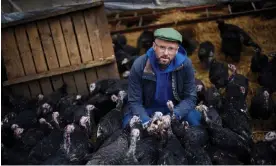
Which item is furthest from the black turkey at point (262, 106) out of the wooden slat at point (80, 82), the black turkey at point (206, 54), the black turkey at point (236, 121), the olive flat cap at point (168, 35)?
the wooden slat at point (80, 82)

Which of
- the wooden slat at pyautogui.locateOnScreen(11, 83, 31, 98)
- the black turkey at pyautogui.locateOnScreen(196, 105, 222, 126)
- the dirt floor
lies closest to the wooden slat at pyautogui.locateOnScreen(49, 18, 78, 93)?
the wooden slat at pyautogui.locateOnScreen(11, 83, 31, 98)

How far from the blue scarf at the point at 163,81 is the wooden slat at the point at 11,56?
2.66 m

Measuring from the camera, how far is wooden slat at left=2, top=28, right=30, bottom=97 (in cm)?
637

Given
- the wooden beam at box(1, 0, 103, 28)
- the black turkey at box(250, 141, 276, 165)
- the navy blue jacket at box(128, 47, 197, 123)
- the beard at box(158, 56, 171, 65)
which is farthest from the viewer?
→ the wooden beam at box(1, 0, 103, 28)

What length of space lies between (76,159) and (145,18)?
601cm

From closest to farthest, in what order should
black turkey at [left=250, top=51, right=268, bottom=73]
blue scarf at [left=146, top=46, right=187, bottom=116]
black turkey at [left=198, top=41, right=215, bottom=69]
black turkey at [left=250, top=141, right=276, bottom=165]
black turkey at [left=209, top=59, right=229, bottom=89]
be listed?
black turkey at [left=250, top=141, right=276, bottom=165] < blue scarf at [left=146, top=46, right=187, bottom=116] < black turkey at [left=209, top=59, right=229, bottom=89] < black turkey at [left=250, top=51, right=268, bottom=73] < black turkey at [left=198, top=41, right=215, bottom=69]

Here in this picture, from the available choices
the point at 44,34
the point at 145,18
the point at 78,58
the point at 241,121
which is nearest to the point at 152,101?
the point at 241,121

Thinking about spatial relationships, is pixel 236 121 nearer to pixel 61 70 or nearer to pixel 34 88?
pixel 61 70

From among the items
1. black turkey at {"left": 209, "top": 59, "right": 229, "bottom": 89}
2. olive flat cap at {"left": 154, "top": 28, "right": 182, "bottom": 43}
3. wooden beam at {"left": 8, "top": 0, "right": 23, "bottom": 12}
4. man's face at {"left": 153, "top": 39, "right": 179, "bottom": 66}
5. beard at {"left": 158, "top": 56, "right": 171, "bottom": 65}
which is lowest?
black turkey at {"left": 209, "top": 59, "right": 229, "bottom": 89}

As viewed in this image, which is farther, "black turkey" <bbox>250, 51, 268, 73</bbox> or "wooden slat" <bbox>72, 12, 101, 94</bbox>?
"black turkey" <bbox>250, 51, 268, 73</bbox>

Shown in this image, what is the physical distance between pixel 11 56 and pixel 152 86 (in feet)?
9.22

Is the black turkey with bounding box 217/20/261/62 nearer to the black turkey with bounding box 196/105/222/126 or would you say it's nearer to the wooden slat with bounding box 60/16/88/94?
the black turkey with bounding box 196/105/222/126

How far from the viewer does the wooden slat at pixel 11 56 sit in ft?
20.9

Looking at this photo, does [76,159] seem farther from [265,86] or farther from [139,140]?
[265,86]
